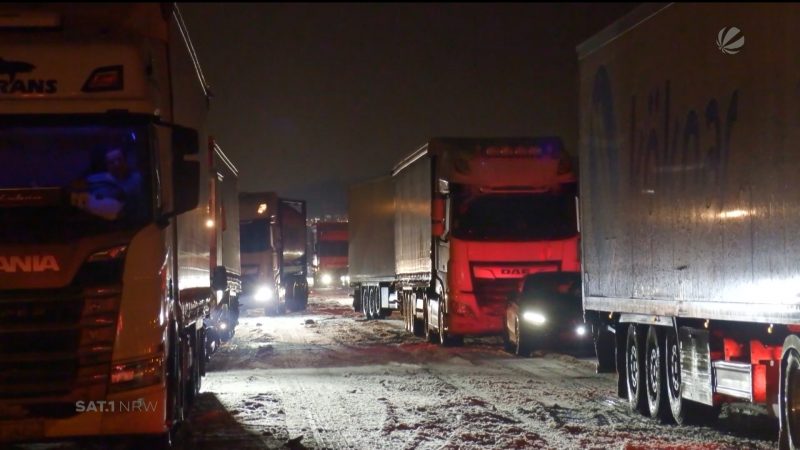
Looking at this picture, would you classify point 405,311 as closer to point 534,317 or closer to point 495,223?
point 495,223

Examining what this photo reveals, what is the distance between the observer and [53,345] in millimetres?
9023

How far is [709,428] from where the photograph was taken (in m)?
12.2

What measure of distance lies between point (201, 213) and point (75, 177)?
191 inches

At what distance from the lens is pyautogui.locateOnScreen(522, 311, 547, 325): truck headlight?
2081cm

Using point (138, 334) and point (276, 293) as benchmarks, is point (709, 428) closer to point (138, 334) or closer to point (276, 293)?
point (138, 334)

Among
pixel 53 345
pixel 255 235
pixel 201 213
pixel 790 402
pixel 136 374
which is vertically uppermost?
pixel 255 235

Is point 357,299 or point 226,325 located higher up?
point 357,299

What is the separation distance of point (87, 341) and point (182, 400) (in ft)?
9.39

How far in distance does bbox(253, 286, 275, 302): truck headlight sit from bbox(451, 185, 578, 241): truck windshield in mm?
16973

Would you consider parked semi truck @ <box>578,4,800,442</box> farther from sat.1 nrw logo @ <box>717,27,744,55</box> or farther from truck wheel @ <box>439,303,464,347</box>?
truck wheel @ <box>439,303,464,347</box>

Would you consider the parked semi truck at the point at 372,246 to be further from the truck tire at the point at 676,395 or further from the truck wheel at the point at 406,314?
the truck tire at the point at 676,395

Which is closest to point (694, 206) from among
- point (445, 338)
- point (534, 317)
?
point (534, 317)

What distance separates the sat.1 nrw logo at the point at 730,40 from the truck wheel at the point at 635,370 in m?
4.23

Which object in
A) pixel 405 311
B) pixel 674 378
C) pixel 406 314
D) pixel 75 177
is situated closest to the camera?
pixel 75 177
